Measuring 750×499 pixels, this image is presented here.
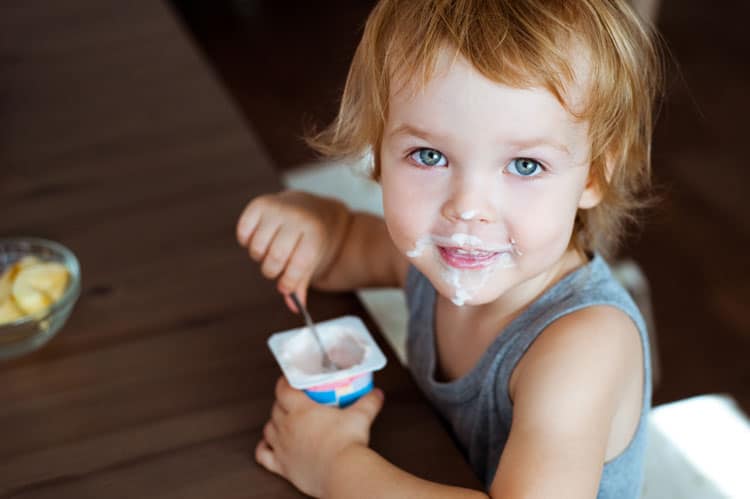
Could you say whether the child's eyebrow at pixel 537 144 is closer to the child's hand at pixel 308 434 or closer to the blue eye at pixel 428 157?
the blue eye at pixel 428 157

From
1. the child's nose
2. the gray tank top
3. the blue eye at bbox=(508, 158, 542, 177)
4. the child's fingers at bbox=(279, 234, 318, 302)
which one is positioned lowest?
the gray tank top

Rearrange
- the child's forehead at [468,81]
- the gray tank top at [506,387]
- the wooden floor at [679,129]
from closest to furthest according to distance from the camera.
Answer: the child's forehead at [468,81], the gray tank top at [506,387], the wooden floor at [679,129]

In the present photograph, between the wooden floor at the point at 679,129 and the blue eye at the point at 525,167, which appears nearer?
the blue eye at the point at 525,167

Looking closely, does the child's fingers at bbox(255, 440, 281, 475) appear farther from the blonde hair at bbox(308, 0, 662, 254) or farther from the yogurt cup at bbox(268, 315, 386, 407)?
the blonde hair at bbox(308, 0, 662, 254)

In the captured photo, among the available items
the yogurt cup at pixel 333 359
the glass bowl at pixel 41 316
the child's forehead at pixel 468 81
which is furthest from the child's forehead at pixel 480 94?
the glass bowl at pixel 41 316

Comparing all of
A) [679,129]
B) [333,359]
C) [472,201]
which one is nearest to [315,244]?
[333,359]

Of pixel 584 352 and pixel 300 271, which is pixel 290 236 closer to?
pixel 300 271

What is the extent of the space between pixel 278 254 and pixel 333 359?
15 cm

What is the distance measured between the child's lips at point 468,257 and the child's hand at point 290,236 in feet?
0.64

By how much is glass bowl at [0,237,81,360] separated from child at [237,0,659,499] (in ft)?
0.71

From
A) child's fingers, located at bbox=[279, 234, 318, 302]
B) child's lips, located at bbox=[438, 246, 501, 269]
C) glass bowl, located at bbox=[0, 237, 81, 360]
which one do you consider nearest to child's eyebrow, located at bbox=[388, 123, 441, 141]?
child's lips, located at bbox=[438, 246, 501, 269]

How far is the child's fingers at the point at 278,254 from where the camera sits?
39.8 inches

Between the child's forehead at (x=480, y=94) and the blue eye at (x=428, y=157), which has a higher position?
the child's forehead at (x=480, y=94)

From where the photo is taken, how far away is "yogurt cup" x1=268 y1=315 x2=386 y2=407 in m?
0.84
